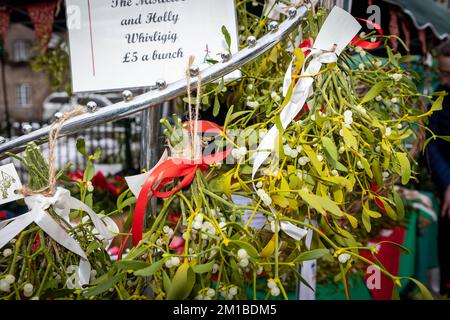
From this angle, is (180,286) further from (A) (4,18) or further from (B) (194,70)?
(A) (4,18)

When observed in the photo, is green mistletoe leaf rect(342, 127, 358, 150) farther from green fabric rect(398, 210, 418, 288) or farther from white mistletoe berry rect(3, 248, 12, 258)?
green fabric rect(398, 210, 418, 288)

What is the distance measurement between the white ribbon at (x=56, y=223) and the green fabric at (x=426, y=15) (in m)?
1.39

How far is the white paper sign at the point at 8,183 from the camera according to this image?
0.64 meters

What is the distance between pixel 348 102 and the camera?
2.06 ft

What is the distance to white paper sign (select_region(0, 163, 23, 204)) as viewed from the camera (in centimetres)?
64

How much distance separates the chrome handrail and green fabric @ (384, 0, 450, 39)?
1.09 meters

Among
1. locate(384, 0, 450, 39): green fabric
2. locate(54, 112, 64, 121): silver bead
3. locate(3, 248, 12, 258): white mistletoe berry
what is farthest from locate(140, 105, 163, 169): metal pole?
locate(384, 0, 450, 39): green fabric

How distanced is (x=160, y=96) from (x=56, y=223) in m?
0.24

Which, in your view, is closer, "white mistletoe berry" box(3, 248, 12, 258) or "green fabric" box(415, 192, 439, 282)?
"white mistletoe berry" box(3, 248, 12, 258)

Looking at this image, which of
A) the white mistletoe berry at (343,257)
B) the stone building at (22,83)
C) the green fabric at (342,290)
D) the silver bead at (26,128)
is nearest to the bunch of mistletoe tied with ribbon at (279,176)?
the white mistletoe berry at (343,257)

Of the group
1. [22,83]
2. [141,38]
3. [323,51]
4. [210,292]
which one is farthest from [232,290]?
[22,83]
